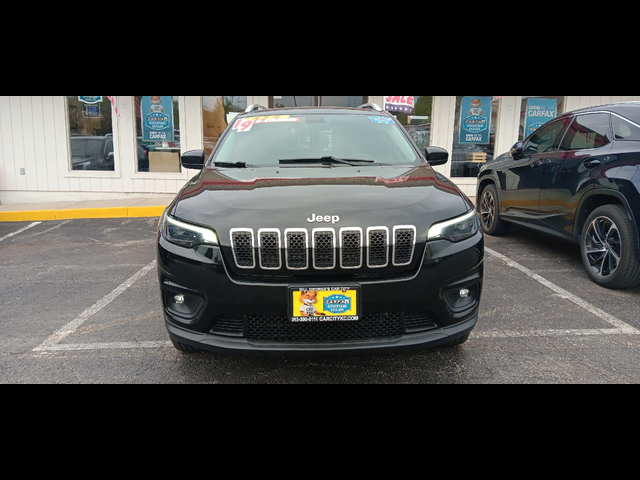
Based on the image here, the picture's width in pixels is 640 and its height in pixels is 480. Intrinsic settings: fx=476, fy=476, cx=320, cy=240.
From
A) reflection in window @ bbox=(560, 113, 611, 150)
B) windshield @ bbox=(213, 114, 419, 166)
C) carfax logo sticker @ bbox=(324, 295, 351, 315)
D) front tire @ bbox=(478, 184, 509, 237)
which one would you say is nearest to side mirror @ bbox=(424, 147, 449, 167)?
windshield @ bbox=(213, 114, 419, 166)

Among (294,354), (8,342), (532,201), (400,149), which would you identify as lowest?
(8,342)

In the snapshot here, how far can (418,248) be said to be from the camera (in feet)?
8.25

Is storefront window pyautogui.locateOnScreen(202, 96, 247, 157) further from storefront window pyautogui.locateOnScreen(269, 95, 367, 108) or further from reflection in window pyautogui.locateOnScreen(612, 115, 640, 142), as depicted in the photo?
reflection in window pyautogui.locateOnScreen(612, 115, 640, 142)

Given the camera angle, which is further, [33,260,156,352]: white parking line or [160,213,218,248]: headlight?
[33,260,156,352]: white parking line

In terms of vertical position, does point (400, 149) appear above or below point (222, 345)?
above

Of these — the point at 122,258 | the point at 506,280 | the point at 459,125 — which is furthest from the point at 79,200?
the point at 506,280

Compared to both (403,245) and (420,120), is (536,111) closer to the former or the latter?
(420,120)

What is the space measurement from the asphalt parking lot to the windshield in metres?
1.47

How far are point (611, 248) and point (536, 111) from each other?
7.56m

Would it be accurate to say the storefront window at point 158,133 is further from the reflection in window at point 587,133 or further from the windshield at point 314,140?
the reflection in window at point 587,133

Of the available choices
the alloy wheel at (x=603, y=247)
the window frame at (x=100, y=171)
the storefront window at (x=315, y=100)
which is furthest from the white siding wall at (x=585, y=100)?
the window frame at (x=100, y=171)

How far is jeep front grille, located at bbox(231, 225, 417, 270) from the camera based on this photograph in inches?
96.3
